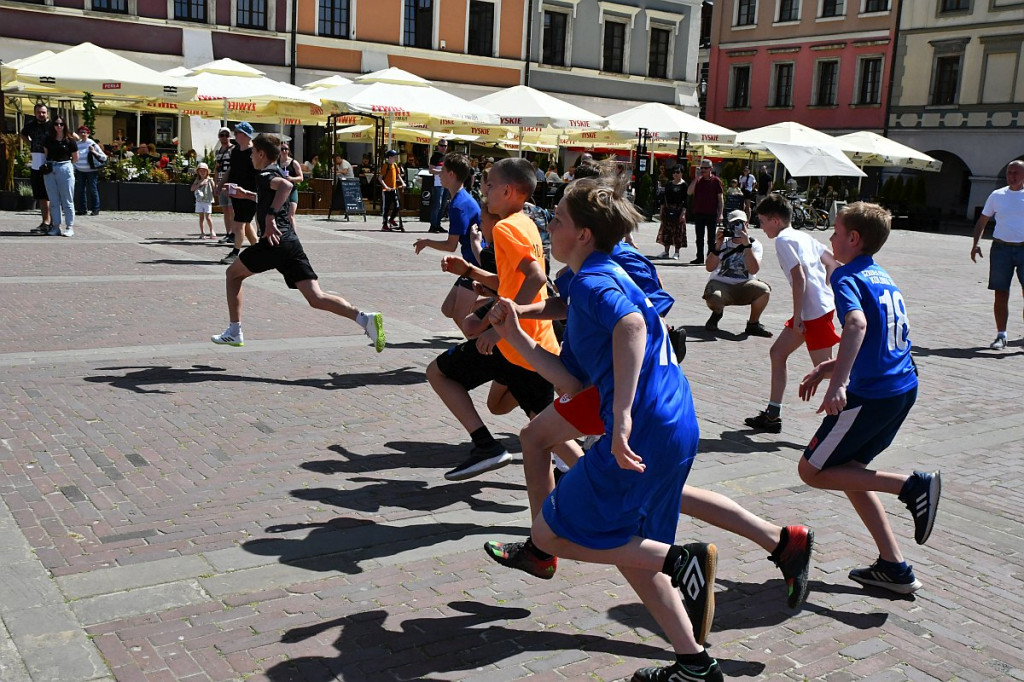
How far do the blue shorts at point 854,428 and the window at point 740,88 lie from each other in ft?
154

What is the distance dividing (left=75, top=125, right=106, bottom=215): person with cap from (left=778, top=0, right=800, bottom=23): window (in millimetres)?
35747

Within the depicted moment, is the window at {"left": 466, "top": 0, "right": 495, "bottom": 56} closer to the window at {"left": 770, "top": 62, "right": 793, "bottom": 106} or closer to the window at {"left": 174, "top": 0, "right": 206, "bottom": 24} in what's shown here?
the window at {"left": 174, "top": 0, "right": 206, "bottom": 24}

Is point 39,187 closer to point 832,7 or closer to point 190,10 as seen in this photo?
point 190,10

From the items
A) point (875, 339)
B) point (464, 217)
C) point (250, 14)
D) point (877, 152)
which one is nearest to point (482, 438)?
point (875, 339)

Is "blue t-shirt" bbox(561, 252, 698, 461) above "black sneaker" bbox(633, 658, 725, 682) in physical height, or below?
above

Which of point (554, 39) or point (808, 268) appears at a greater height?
point (554, 39)

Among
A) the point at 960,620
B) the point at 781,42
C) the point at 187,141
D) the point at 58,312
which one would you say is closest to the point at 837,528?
the point at 960,620

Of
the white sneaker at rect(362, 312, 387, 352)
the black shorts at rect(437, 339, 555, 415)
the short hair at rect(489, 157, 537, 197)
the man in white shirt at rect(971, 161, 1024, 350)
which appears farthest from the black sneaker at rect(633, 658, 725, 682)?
the man in white shirt at rect(971, 161, 1024, 350)

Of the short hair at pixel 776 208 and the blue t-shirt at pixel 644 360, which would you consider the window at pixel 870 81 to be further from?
the blue t-shirt at pixel 644 360

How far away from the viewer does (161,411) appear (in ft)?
21.2

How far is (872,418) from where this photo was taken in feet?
13.8

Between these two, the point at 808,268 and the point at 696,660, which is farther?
the point at 808,268

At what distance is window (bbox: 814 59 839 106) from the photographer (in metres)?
45.0

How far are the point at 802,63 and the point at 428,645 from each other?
46570 mm
